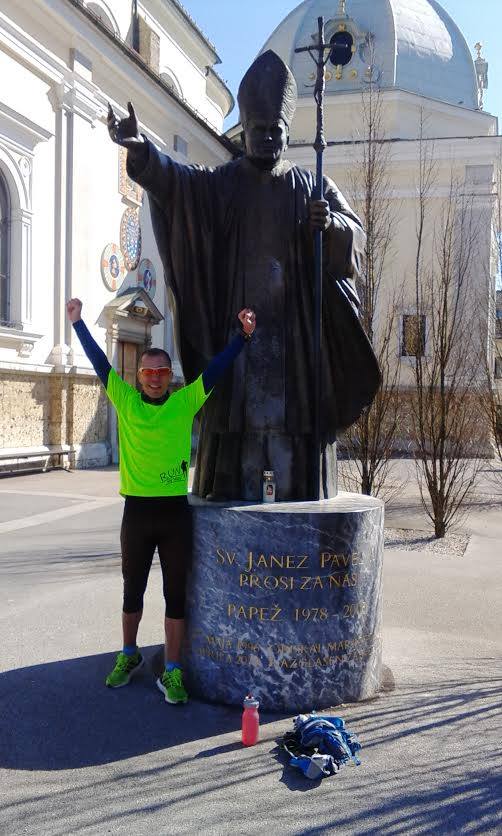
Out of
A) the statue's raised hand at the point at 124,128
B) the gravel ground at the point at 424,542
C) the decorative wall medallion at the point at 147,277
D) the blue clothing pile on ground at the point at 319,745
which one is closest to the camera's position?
the blue clothing pile on ground at the point at 319,745

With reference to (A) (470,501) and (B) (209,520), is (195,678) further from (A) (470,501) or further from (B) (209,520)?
(A) (470,501)

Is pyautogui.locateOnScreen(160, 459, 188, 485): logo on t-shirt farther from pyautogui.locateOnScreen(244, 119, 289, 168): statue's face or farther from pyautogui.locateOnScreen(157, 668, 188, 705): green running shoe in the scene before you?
pyautogui.locateOnScreen(244, 119, 289, 168): statue's face

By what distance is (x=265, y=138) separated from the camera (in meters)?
3.77

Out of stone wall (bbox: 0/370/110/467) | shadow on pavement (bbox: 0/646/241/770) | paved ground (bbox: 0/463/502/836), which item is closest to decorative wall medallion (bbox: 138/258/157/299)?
stone wall (bbox: 0/370/110/467)

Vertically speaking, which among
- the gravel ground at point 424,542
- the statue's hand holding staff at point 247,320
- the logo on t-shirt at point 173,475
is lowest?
the gravel ground at point 424,542

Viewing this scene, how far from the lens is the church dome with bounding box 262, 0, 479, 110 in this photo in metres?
27.7

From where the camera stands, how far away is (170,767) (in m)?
3.03

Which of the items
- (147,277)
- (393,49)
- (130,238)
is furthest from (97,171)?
(393,49)

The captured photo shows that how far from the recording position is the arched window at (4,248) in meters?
14.7

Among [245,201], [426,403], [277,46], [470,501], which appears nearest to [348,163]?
[277,46]

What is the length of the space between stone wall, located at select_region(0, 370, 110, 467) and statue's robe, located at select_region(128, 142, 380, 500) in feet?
35.8

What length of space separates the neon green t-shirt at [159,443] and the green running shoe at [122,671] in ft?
2.97

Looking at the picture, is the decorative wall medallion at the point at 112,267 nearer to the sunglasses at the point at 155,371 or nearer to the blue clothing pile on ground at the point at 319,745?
the sunglasses at the point at 155,371

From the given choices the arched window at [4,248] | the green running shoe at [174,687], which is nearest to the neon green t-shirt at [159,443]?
the green running shoe at [174,687]
